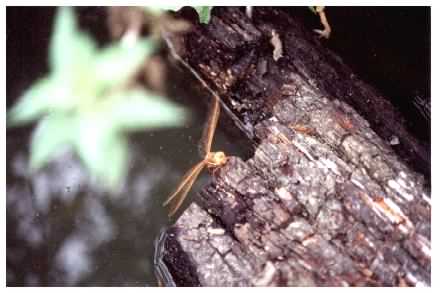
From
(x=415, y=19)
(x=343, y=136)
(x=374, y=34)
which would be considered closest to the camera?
(x=343, y=136)

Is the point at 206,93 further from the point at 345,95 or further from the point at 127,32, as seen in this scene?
the point at 345,95

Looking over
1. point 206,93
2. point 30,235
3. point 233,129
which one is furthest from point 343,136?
point 30,235

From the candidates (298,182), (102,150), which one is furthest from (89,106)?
(298,182)

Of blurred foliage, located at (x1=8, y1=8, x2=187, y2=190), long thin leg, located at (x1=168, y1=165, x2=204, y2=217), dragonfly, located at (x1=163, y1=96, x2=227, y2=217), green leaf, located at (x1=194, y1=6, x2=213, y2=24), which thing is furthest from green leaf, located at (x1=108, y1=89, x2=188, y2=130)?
green leaf, located at (x1=194, y1=6, x2=213, y2=24)

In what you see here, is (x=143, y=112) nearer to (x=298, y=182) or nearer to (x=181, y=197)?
(x=181, y=197)

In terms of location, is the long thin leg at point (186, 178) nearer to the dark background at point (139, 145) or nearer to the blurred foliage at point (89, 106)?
the dark background at point (139, 145)

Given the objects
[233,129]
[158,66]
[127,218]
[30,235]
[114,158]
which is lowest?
[30,235]
